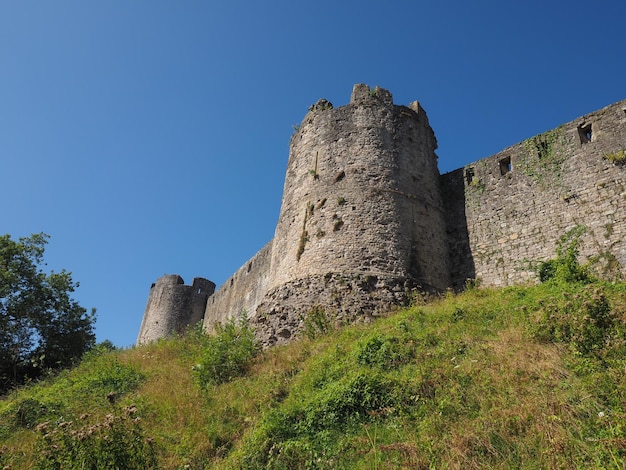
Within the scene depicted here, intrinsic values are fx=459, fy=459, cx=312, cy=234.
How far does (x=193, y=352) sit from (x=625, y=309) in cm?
890

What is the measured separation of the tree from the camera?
55.3 feet

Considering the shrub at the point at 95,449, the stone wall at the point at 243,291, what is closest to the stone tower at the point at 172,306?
the stone wall at the point at 243,291

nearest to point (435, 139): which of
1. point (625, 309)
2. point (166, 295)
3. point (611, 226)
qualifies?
point (611, 226)

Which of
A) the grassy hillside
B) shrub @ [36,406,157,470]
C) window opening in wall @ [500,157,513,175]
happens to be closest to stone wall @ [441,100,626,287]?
window opening in wall @ [500,157,513,175]

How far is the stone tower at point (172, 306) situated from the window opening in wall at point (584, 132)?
22255mm

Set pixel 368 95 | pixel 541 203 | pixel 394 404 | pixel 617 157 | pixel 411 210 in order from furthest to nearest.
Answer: pixel 368 95
pixel 411 210
pixel 541 203
pixel 617 157
pixel 394 404

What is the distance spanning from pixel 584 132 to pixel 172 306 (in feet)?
76.8

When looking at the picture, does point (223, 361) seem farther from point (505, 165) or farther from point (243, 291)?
point (243, 291)

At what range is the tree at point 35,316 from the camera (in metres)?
16.8

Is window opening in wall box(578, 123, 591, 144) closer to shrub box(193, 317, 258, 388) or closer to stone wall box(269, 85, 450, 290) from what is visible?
stone wall box(269, 85, 450, 290)

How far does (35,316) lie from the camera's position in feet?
59.2

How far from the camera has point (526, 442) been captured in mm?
4117

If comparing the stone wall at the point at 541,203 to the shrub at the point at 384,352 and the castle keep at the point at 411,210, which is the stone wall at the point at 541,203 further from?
the shrub at the point at 384,352

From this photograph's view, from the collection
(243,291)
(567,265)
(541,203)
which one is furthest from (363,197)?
(243,291)
